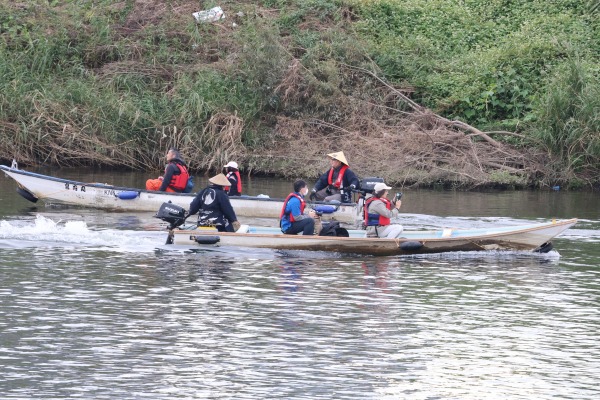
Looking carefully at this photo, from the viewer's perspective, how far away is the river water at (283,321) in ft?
37.1

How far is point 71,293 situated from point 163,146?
50.2 ft

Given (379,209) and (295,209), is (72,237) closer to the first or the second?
(295,209)

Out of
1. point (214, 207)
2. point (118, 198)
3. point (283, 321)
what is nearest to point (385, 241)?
point (214, 207)

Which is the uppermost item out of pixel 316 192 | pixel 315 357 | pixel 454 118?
pixel 454 118

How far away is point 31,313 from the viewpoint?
13805mm

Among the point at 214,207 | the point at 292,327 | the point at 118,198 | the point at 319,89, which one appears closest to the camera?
the point at 292,327

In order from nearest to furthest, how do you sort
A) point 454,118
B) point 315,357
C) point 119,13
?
1. point 315,357
2. point 454,118
3. point 119,13

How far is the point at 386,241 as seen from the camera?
1814 cm

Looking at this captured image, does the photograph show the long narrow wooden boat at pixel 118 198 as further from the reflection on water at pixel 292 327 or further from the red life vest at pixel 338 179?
the reflection on water at pixel 292 327

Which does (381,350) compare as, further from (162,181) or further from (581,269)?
(162,181)

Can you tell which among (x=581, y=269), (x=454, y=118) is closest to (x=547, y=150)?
(x=454, y=118)

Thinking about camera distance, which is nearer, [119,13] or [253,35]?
[253,35]

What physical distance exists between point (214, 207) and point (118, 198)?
17.0 ft

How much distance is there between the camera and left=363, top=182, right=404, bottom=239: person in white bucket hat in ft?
60.1
